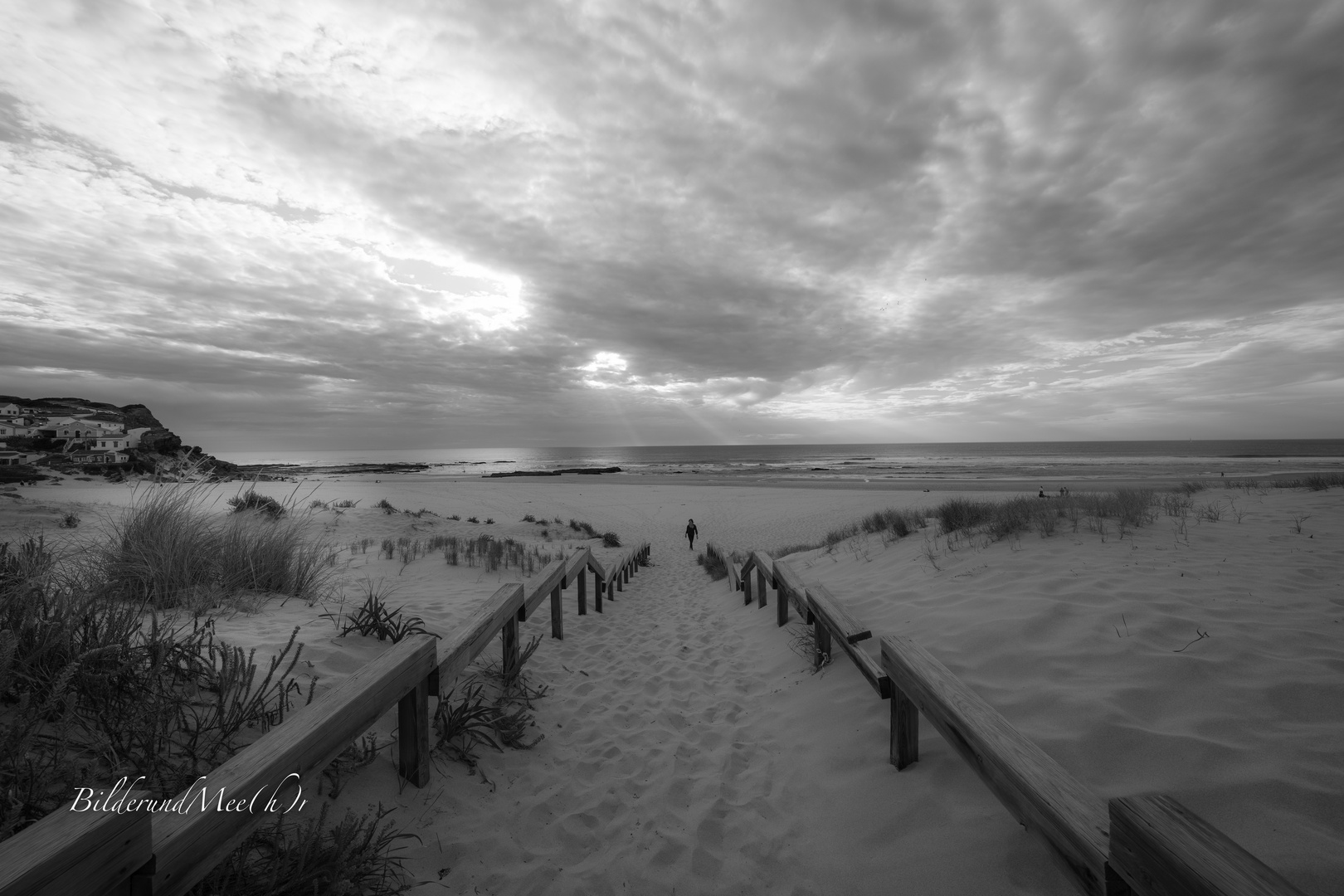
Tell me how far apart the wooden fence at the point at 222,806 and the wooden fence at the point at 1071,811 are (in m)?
2.77

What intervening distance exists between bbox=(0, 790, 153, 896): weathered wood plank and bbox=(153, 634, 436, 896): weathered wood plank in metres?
0.12

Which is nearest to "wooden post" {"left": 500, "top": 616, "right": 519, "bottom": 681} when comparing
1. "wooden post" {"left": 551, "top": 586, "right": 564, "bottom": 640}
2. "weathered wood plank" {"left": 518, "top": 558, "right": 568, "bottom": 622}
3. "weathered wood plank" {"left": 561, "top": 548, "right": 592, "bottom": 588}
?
"weathered wood plank" {"left": 518, "top": 558, "right": 568, "bottom": 622}

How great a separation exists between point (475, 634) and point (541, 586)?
204 cm

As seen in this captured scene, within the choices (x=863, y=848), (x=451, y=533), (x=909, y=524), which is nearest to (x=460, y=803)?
(x=863, y=848)

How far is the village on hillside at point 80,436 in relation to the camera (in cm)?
3391

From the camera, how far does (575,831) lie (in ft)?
10.6

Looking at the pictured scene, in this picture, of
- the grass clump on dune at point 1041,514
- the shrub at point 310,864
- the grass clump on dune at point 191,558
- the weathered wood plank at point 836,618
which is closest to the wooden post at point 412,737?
the shrub at point 310,864

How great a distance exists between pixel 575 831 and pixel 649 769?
2.71 ft

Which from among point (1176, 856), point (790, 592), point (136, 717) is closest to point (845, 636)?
point (790, 592)

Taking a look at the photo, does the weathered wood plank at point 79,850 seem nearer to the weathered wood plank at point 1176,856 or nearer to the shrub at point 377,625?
the weathered wood plank at point 1176,856

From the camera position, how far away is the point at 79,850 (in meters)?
1.34

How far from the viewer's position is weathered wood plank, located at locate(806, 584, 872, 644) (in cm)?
423

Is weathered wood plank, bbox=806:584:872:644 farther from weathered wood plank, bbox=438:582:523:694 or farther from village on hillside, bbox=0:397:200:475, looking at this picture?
village on hillside, bbox=0:397:200:475

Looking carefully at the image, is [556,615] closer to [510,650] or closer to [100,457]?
[510,650]
